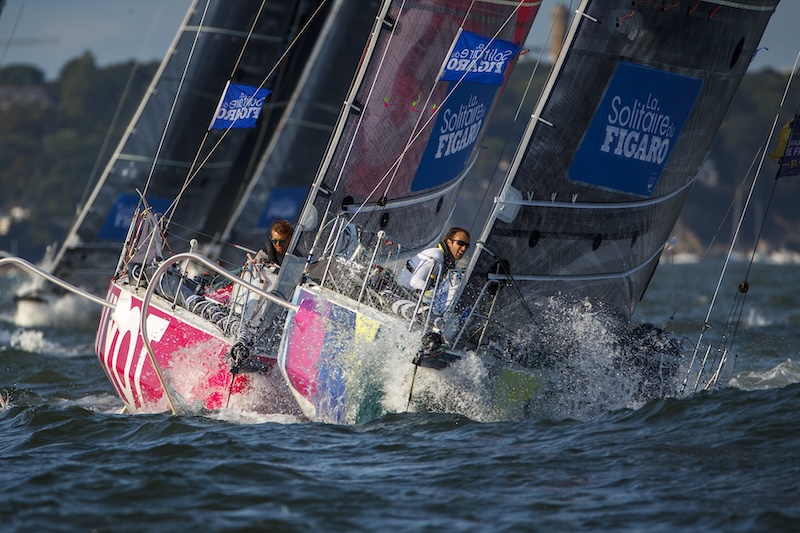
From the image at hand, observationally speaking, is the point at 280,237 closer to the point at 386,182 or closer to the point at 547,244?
the point at 386,182

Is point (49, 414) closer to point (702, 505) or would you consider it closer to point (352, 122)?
point (352, 122)

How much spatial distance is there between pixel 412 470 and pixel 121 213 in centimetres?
981

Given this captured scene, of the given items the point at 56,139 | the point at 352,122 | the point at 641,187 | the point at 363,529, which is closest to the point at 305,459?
the point at 363,529

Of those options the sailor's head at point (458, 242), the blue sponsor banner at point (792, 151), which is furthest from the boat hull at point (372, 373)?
the blue sponsor banner at point (792, 151)

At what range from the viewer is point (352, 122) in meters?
9.36

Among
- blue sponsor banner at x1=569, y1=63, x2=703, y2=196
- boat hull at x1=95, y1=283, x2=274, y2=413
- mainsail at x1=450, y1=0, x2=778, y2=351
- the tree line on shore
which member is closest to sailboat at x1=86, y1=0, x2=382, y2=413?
boat hull at x1=95, y1=283, x2=274, y2=413

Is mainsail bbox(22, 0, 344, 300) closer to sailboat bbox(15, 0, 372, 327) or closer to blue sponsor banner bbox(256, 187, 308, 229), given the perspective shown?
sailboat bbox(15, 0, 372, 327)

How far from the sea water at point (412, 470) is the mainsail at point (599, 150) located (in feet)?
3.77

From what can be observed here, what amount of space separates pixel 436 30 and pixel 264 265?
7.67ft

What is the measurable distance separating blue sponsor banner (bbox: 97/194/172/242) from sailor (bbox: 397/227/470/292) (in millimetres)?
7691

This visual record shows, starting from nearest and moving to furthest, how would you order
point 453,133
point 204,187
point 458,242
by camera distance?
1. point 458,242
2. point 453,133
3. point 204,187

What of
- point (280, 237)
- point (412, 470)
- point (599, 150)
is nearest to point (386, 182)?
point (280, 237)

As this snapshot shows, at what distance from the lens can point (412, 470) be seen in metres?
6.84

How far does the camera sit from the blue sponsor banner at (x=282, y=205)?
16703 millimetres
